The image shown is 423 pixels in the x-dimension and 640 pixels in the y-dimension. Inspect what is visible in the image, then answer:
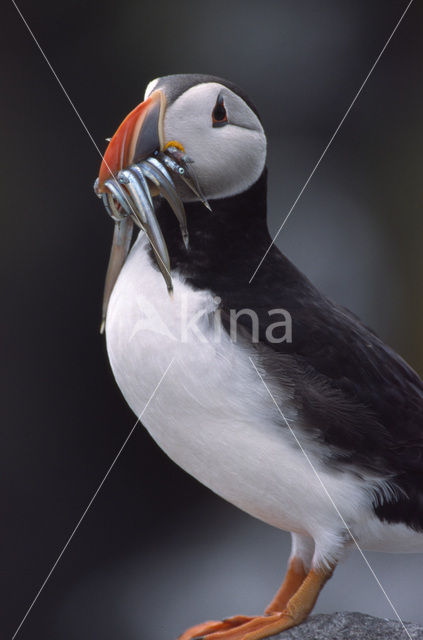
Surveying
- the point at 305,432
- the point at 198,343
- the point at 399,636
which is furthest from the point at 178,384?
the point at 399,636

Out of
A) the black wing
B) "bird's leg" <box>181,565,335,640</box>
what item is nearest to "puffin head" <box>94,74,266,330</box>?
the black wing

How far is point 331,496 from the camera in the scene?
1.31 meters

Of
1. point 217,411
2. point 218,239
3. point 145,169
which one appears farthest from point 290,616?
point 145,169

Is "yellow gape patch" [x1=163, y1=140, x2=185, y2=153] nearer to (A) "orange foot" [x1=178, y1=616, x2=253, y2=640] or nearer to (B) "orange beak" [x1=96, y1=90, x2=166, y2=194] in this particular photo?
(B) "orange beak" [x1=96, y1=90, x2=166, y2=194]

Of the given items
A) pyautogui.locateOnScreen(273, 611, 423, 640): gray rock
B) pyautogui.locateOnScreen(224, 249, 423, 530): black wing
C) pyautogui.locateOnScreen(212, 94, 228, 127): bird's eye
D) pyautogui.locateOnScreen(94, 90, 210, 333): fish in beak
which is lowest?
pyautogui.locateOnScreen(273, 611, 423, 640): gray rock

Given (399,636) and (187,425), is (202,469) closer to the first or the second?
(187,425)

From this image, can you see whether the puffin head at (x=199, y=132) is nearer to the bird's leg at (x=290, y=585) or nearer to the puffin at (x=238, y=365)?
the puffin at (x=238, y=365)

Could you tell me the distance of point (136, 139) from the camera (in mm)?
1292

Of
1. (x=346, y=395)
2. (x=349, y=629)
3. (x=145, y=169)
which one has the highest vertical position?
(x=145, y=169)

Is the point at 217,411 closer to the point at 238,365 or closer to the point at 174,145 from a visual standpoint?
the point at 238,365

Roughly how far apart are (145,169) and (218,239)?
6.7 inches

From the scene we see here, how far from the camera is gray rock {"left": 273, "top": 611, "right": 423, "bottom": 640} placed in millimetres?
1354

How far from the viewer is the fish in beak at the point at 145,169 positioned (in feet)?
4.20

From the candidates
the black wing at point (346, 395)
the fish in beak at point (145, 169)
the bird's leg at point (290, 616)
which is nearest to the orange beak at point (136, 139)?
the fish in beak at point (145, 169)
